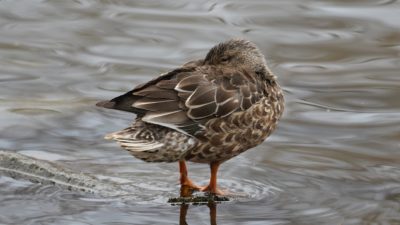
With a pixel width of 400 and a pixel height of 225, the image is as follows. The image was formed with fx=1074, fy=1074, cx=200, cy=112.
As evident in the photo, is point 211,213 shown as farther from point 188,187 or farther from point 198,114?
point 198,114

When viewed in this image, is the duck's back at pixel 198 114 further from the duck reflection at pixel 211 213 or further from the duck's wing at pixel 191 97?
the duck reflection at pixel 211 213

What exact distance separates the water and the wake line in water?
0.10 meters

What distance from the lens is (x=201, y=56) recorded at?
10914 mm

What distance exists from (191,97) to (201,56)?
393 centimetres

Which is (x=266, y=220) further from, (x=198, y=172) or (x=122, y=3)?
(x=122, y=3)

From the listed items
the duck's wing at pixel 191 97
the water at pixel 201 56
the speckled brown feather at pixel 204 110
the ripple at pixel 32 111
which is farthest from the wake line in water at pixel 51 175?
the ripple at pixel 32 111

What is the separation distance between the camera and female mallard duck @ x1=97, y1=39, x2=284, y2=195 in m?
6.88

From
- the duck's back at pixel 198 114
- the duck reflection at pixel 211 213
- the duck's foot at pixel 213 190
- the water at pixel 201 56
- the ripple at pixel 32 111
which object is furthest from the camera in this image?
the ripple at pixel 32 111

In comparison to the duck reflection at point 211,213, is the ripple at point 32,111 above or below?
above

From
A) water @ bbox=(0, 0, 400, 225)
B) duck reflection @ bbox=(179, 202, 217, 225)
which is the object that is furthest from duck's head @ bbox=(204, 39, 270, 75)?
duck reflection @ bbox=(179, 202, 217, 225)

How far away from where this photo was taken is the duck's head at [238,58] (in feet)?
24.6

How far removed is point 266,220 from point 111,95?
329 centimetres

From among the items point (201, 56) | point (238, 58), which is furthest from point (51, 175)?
point (201, 56)

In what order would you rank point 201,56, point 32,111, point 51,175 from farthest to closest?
point 201,56
point 32,111
point 51,175
